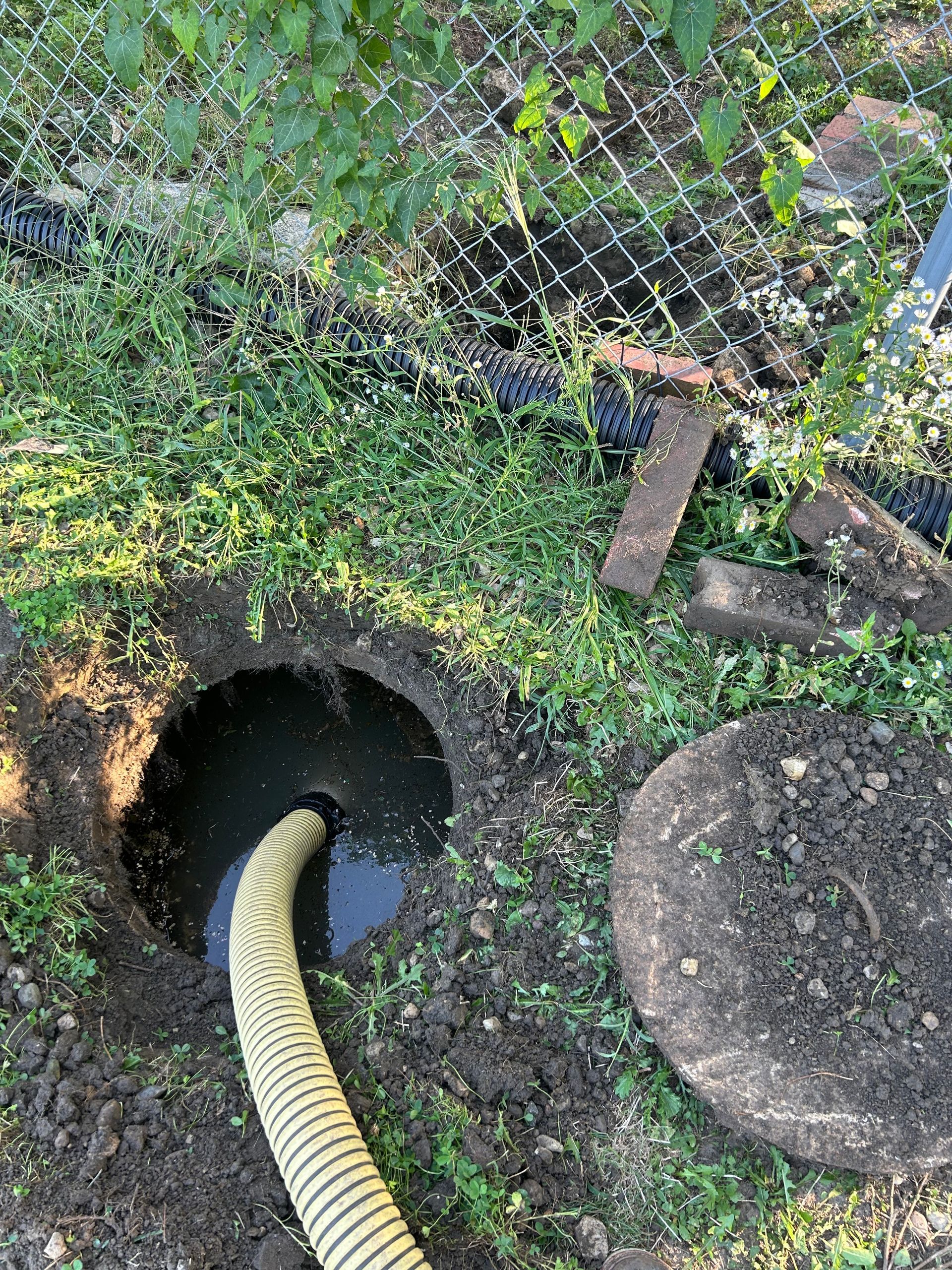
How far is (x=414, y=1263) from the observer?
1.50 m

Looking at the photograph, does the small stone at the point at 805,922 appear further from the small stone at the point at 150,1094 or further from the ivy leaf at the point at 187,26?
the ivy leaf at the point at 187,26

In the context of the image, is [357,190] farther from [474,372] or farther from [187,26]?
[474,372]

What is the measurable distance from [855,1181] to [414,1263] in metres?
0.90

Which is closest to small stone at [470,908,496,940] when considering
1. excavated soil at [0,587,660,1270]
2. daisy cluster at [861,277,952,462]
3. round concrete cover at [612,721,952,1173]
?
excavated soil at [0,587,660,1270]

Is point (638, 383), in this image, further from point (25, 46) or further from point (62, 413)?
point (25, 46)

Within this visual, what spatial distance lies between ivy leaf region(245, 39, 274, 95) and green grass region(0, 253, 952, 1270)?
30.3 inches

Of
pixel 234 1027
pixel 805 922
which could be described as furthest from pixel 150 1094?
pixel 805 922

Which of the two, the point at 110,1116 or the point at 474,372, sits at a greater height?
the point at 474,372

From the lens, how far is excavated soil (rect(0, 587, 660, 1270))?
5.39ft

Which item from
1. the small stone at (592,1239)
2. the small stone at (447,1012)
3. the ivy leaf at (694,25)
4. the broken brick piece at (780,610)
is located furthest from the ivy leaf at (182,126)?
the small stone at (592,1239)

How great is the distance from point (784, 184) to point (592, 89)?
20.4 inches

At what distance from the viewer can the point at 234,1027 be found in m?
2.04

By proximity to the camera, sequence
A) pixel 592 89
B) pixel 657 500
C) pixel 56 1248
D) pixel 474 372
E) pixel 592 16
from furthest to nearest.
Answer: pixel 474 372, pixel 657 500, pixel 592 89, pixel 592 16, pixel 56 1248

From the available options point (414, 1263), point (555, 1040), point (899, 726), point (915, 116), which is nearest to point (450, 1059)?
point (555, 1040)
